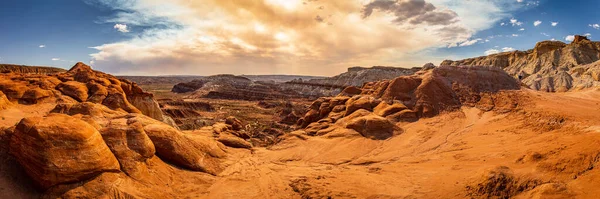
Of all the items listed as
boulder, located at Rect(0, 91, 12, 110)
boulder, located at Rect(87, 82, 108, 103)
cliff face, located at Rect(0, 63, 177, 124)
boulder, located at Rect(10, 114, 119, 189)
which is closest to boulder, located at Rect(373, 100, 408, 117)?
boulder, located at Rect(10, 114, 119, 189)

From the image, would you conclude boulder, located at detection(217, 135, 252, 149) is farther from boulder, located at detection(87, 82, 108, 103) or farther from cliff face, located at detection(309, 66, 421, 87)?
cliff face, located at detection(309, 66, 421, 87)

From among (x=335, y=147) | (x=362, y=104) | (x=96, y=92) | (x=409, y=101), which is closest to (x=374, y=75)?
(x=362, y=104)

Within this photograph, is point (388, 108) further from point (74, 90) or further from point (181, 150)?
point (74, 90)

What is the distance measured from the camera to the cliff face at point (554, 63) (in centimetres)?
4138

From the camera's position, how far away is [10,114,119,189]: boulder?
866 cm

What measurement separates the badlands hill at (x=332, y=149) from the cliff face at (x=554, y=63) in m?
26.1

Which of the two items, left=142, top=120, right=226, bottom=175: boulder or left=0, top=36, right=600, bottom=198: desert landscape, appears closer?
left=0, top=36, right=600, bottom=198: desert landscape

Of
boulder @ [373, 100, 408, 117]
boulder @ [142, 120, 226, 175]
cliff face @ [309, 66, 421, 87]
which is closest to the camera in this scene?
boulder @ [142, 120, 226, 175]

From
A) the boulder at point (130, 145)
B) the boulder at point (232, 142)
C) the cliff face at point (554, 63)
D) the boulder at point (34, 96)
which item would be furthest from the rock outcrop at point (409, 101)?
the cliff face at point (554, 63)

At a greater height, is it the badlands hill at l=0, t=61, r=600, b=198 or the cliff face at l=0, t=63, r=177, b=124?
the cliff face at l=0, t=63, r=177, b=124

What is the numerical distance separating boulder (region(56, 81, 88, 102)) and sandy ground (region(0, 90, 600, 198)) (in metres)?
2.84

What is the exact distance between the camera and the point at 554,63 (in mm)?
61344

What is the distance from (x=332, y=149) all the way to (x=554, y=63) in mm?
69288

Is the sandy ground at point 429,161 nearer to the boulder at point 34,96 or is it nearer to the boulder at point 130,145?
the boulder at point 130,145
